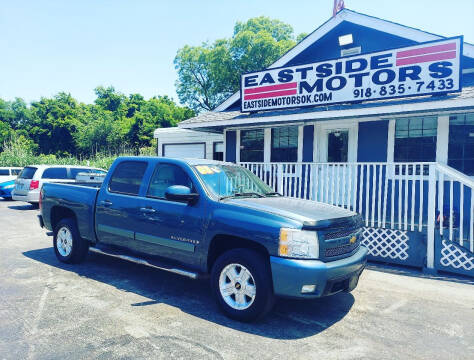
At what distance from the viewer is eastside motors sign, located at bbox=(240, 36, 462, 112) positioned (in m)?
7.88

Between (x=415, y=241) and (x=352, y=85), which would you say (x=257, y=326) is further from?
(x=352, y=85)

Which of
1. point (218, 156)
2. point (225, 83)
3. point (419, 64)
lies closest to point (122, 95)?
point (225, 83)

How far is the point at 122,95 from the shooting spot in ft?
183

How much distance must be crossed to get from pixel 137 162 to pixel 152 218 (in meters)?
1.07

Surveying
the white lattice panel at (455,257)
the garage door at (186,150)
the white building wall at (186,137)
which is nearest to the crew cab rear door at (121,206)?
the white lattice panel at (455,257)

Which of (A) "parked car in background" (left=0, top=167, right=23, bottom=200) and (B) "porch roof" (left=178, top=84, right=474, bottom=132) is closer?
(B) "porch roof" (left=178, top=84, right=474, bottom=132)

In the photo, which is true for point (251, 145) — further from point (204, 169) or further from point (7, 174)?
point (7, 174)

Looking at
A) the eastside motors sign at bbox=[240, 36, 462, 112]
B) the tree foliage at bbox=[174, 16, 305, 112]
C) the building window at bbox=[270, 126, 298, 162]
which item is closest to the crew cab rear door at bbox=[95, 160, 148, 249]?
the eastside motors sign at bbox=[240, 36, 462, 112]

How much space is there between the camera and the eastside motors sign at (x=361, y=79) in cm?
788

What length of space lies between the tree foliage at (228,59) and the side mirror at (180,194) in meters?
33.2

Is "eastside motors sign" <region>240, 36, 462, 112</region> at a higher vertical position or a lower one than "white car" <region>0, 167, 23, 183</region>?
higher

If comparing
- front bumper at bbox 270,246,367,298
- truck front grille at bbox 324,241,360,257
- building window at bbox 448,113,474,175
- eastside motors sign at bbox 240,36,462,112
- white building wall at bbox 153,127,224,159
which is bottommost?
front bumper at bbox 270,246,367,298

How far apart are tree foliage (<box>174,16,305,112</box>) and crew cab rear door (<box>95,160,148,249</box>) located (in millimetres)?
32286

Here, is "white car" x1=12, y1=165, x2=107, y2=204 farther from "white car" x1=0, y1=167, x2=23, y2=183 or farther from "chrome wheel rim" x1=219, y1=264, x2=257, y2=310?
"chrome wheel rim" x1=219, y1=264, x2=257, y2=310
